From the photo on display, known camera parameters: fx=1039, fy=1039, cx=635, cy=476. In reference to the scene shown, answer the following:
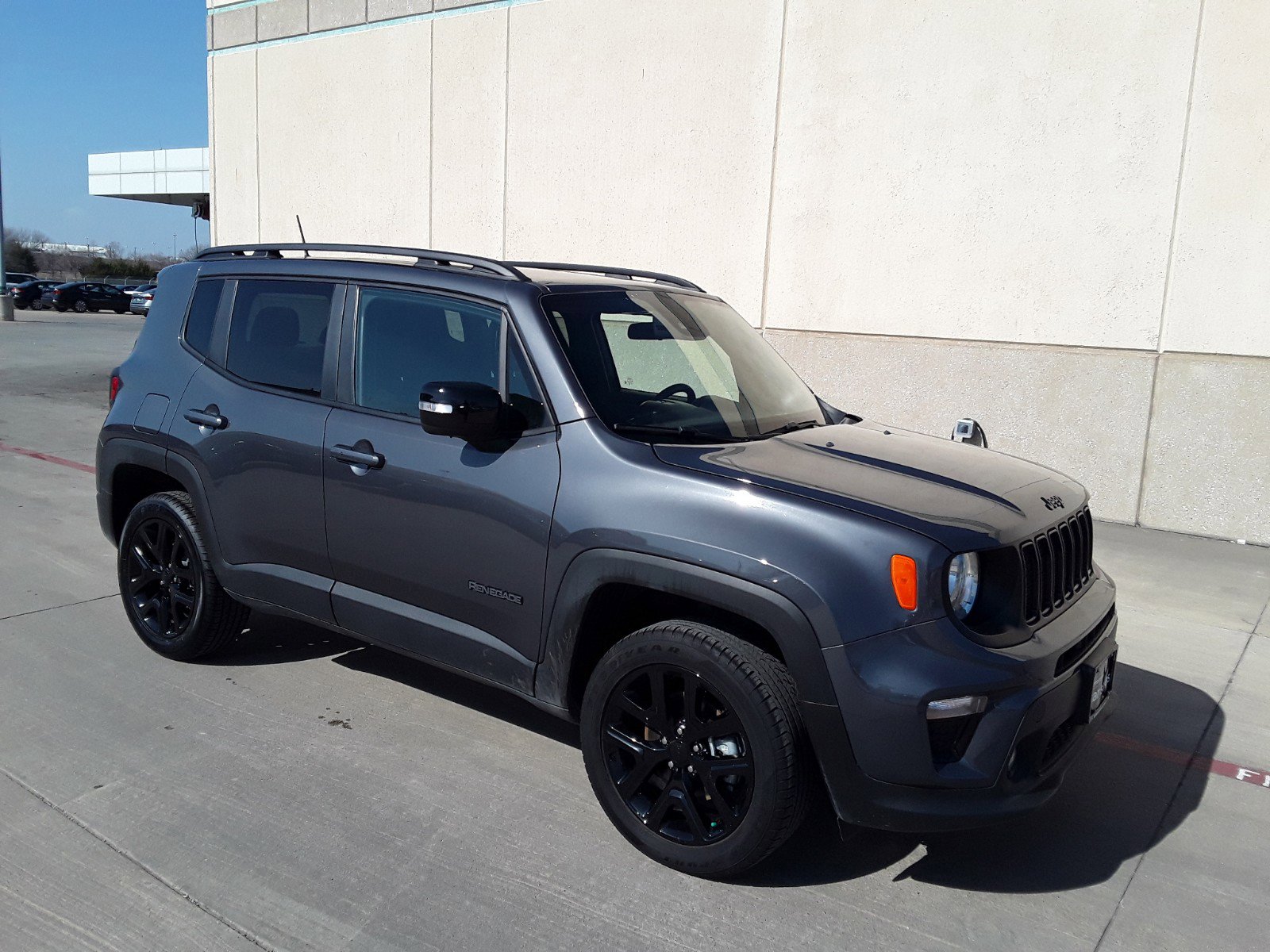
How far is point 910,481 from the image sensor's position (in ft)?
11.1

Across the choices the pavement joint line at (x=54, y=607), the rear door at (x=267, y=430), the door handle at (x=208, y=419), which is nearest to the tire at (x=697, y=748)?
the rear door at (x=267, y=430)

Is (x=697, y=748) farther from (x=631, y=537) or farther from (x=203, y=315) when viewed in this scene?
(x=203, y=315)

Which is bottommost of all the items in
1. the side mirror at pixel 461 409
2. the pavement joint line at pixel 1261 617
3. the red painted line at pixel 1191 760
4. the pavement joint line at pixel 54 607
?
the pavement joint line at pixel 54 607

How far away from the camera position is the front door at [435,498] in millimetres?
3580

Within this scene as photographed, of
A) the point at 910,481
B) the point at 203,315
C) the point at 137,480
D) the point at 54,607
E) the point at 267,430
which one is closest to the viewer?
the point at 910,481

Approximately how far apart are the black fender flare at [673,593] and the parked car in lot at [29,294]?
46492 millimetres

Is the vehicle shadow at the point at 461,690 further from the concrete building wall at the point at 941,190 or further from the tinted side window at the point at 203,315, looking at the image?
the concrete building wall at the point at 941,190

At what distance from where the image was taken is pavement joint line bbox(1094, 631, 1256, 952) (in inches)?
124

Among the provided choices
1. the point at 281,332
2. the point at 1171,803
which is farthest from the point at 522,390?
the point at 1171,803

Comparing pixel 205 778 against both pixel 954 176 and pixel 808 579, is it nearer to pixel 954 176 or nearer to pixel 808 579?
pixel 808 579

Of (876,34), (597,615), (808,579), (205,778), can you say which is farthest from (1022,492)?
(876,34)

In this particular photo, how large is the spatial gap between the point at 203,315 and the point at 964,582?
143 inches

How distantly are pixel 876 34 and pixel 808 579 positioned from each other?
25.8 ft

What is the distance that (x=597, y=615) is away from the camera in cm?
346
